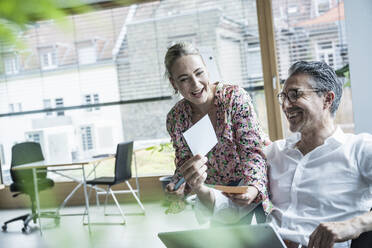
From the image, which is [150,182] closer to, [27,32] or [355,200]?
[355,200]

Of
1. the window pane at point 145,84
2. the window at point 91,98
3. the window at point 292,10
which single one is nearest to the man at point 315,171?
the window at point 91,98

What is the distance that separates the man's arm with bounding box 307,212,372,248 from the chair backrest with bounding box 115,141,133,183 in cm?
354

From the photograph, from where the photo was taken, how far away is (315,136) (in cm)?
149

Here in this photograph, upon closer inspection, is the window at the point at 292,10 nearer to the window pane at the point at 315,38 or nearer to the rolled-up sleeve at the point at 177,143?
the window pane at the point at 315,38

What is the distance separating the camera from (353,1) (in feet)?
12.9

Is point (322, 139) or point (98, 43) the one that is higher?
point (98, 43)

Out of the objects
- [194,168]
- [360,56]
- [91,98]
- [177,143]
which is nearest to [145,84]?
[360,56]

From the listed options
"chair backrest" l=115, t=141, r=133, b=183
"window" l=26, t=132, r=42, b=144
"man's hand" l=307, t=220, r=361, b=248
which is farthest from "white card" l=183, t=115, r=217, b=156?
"window" l=26, t=132, r=42, b=144

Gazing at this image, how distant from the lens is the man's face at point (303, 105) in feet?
4.65

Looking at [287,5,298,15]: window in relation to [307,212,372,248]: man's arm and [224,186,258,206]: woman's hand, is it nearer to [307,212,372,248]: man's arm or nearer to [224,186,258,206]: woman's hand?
[224,186,258,206]: woman's hand

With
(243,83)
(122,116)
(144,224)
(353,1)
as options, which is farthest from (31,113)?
(144,224)

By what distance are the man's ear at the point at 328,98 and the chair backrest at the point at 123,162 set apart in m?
3.32

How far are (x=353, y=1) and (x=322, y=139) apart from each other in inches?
117

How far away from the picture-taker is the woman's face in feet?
4.71
